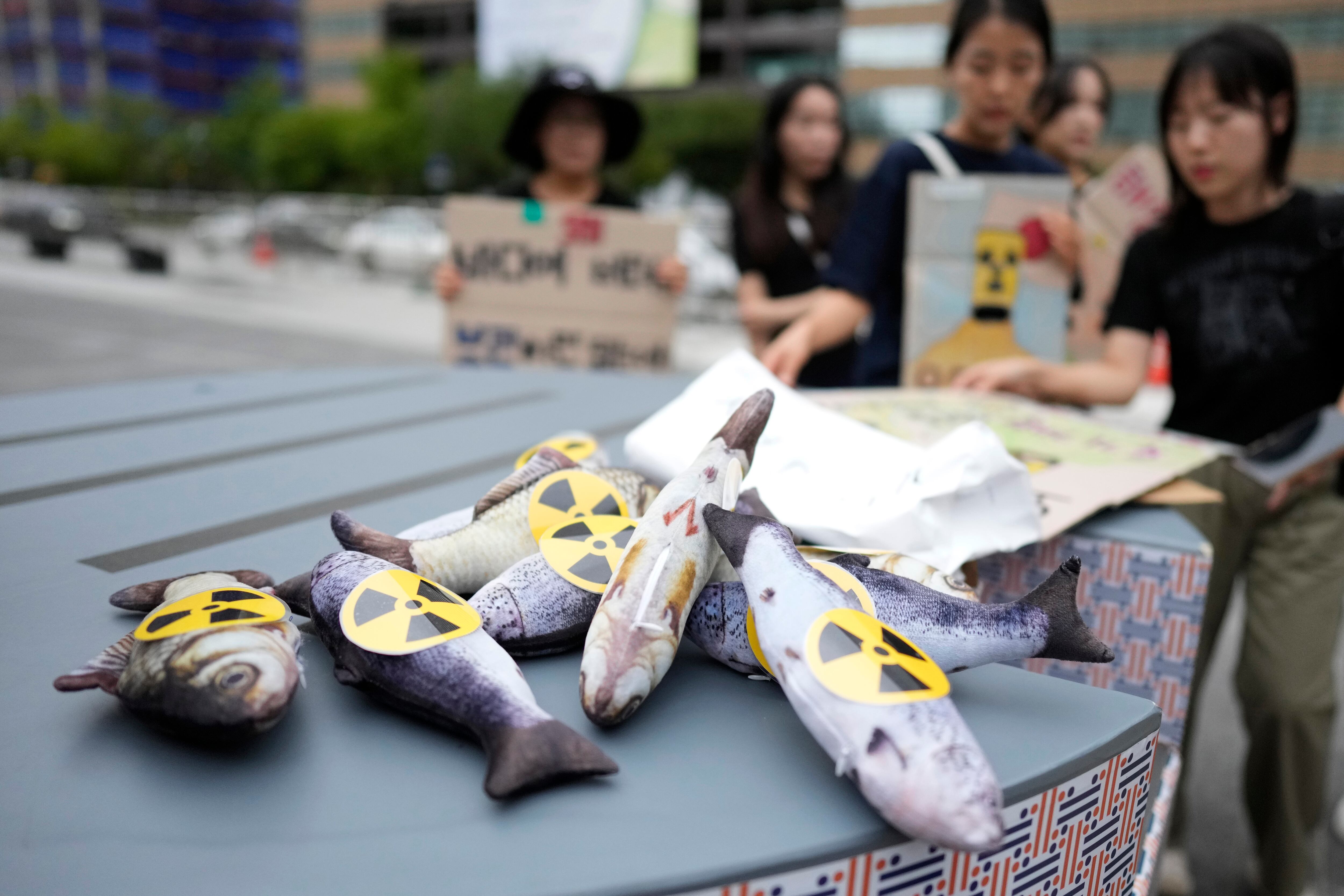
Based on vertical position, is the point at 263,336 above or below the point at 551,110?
below

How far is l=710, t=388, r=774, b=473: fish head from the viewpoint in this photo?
3.00 ft

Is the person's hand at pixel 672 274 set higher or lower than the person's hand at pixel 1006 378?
higher

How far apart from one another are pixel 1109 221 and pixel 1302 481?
1115 mm

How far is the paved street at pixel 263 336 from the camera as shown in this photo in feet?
7.44

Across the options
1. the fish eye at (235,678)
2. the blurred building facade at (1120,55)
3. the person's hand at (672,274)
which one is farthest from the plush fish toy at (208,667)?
the blurred building facade at (1120,55)

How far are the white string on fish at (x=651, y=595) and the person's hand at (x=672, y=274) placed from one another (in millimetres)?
1735

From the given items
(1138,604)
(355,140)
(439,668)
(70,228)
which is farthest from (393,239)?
(355,140)

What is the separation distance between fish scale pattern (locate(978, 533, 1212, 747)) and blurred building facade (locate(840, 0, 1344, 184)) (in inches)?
1079

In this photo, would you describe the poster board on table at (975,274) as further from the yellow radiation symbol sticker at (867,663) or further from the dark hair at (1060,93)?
the yellow radiation symbol sticker at (867,663)

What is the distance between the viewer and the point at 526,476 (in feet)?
3.38

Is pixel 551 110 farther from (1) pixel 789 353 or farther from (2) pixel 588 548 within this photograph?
(2) pixel 588 548

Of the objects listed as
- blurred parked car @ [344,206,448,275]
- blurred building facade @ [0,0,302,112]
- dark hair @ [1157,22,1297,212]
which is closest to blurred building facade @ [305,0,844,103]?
blurred building facade @ [0,0,302,112]

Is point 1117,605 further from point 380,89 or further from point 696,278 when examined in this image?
point 380,89

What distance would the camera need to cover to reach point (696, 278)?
11156 millimetres
